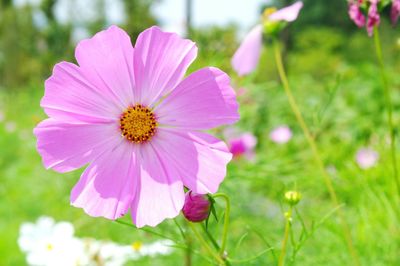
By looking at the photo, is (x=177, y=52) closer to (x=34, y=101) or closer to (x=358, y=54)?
(x=34, y=101)

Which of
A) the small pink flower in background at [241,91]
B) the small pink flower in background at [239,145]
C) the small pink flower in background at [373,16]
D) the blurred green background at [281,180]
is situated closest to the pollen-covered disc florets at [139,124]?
the blurred green background at [281,180]

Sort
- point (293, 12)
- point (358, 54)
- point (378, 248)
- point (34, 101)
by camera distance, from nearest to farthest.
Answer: point (293, 12) < point (378, 248) < point (34, 101) < point (358, 54)

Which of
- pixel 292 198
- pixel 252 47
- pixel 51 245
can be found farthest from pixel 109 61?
pixel 51 245

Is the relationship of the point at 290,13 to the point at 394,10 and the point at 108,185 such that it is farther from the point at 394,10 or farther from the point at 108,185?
the point at 108,185

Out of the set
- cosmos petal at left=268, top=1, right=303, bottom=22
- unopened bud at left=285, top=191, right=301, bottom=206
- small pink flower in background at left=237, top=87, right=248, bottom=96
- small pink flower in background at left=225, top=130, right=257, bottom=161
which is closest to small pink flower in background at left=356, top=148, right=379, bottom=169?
small pink flower in background at left=225, top=130, right=257, bottom=161

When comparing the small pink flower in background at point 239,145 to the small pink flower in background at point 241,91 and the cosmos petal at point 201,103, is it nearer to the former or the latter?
the small pink flower in background at point 241,91

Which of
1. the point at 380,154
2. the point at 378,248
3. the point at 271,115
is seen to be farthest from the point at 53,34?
the point at 378,248

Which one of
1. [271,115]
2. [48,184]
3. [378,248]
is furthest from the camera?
[271,115]

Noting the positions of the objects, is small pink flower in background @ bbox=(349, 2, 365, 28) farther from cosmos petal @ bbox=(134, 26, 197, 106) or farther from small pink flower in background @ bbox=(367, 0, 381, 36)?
cosmos petal @ bbox=(134, 26, 197, 106)
